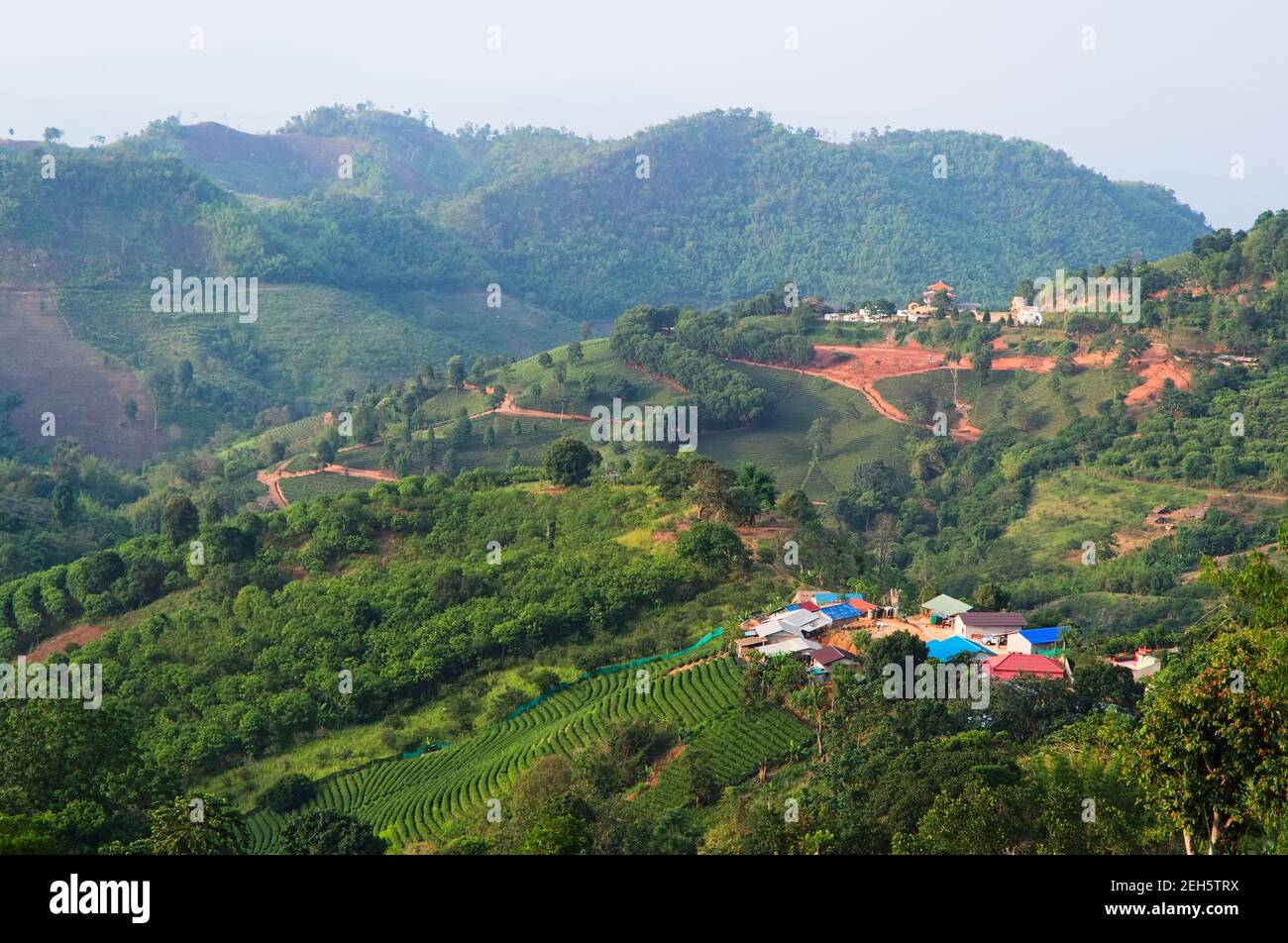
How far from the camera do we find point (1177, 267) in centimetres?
6228

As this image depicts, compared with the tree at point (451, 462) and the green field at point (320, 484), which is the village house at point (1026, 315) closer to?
the tree at point (451, 462)

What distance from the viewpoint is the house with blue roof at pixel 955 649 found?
27078mm

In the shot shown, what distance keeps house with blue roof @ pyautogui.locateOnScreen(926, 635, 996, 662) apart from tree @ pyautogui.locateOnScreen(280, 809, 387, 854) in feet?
39.4

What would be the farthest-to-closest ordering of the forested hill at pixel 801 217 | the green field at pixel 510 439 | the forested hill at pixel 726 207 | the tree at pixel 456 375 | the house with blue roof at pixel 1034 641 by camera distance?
1. the forested hill at pixel 801 217
2. the forested hill at pixel 726 207
3. the tree at pixel 456 375
4. the green field at pixel 510 439
5. the house with blue roof at pixel 1034 641

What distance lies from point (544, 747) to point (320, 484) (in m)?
32.8

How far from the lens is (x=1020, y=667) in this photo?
1053 inches

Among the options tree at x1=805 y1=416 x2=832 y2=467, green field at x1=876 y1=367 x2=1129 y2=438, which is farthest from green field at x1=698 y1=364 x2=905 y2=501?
green field at x1=876 y1=367 x2=1129 y2=438

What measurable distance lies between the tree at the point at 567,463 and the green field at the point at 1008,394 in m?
26.1

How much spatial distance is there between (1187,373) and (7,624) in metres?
44.9

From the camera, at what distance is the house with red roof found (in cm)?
2609

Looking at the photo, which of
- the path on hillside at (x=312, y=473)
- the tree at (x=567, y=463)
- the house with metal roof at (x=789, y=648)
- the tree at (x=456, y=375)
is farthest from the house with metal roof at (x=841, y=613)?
the tree at (x=456, y=375)

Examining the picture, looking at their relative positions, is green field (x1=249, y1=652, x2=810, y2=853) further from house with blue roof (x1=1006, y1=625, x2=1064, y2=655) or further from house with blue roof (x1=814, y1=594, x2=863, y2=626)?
house with blue roof (x1=1006, y1=625, x2=1064, y2=655)

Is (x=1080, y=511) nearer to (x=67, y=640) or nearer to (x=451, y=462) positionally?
(x=451, y=462)

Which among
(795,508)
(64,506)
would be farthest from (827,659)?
(64,506)
